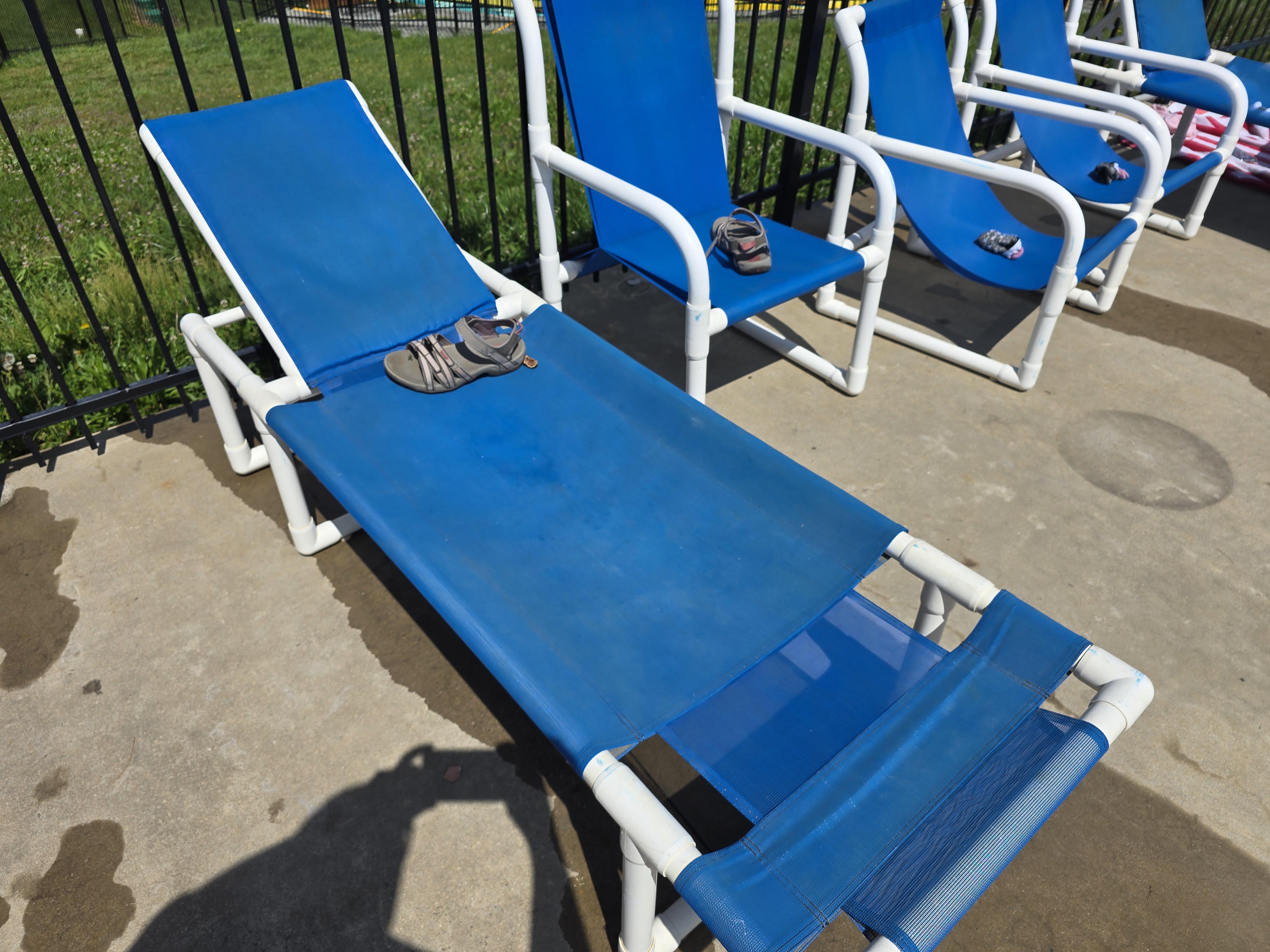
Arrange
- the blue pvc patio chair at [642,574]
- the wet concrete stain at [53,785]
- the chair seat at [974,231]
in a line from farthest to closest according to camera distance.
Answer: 1. the chair seat at [974,231]
2. the wet concrete stain at [53,785]
3. the blue pvc patio chair at [642,574]

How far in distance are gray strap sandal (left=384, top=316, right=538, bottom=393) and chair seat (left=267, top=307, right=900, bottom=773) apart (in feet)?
0.10

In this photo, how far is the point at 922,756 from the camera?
131cm

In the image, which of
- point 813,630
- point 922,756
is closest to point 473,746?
point 813,630

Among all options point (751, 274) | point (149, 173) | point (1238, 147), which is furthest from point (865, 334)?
point (149, 173)

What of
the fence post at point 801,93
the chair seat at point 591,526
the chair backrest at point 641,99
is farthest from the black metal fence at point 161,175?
the chair seat at point 591,526

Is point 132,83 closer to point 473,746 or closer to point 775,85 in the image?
point 775,85

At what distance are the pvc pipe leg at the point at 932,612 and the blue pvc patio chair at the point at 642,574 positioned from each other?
1 cm

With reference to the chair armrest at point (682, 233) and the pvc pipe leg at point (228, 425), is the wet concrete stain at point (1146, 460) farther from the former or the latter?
the pvc pipe leg at point (228, 425)

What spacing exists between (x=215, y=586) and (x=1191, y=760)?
2.44m

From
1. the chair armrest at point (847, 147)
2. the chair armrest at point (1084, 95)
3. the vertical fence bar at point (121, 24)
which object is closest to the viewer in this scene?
the chair armrest at point (847, 147)

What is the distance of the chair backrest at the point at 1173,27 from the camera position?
176 inches

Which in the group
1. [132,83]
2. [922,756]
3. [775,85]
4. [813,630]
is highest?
[775,85]

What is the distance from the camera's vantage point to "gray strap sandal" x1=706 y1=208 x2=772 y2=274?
264 cm

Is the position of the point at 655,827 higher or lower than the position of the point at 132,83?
higher
